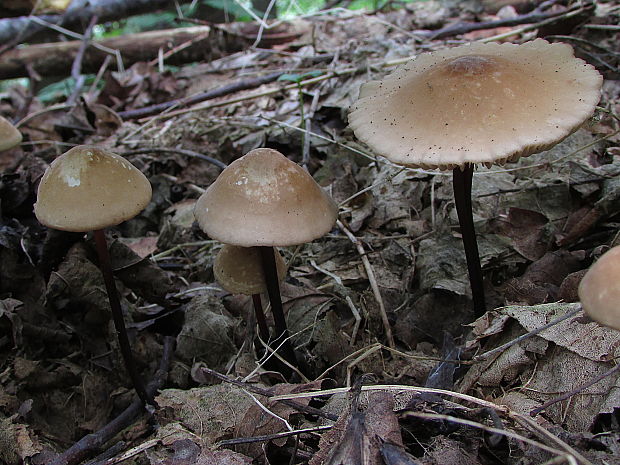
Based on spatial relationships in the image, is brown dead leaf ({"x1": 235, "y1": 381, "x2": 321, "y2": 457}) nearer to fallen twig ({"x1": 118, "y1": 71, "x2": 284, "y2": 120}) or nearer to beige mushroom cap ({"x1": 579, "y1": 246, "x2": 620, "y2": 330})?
beige mushroom cap ({"x1": 579, "y1": 246, "x2": 620, "y2": 330})

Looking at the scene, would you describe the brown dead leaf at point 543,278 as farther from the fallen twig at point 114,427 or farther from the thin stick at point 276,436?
the fallen twig at point 114,427

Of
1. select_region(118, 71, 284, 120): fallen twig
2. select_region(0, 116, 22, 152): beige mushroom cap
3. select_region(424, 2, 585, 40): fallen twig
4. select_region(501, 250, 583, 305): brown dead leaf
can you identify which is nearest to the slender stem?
select_region(501, 250, 583, 305): brown dead leaf

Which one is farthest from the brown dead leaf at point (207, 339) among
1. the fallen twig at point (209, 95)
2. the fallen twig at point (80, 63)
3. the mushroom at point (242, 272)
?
the fallen twig at point (80, 63)

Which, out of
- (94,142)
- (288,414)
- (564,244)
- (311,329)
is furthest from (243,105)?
(288,414)

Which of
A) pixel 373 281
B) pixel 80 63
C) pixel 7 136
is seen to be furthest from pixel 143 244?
pixel 80 63

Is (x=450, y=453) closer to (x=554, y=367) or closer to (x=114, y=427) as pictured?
(x=554, y=367)

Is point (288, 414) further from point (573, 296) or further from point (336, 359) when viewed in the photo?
point (573, 296)
